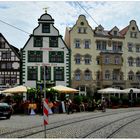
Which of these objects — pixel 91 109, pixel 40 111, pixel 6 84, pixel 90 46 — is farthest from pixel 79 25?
pixel 40 111

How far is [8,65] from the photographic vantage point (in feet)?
169

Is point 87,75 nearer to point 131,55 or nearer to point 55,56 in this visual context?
point 55,56

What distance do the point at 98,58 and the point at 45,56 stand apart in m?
8.29

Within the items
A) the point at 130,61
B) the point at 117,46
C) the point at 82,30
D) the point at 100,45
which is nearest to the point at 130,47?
the point at 130,61

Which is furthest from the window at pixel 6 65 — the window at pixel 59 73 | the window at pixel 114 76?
the window at pixel 114 76

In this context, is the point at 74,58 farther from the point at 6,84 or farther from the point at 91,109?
the point at 91,109

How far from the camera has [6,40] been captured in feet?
171

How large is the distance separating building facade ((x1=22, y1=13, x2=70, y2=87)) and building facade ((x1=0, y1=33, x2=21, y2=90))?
3.14ft

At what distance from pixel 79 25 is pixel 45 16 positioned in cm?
591

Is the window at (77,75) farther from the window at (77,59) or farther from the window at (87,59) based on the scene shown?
the window at (87,59)

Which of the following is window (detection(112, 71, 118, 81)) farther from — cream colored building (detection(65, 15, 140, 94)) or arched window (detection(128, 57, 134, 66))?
arched window (detection(128, 57, 134, 66))

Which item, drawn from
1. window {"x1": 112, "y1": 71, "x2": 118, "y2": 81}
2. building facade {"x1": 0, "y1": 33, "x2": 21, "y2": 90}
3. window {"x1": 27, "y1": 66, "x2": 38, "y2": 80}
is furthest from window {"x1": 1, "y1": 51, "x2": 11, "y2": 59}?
window {"x1": 112, "y1": 71, "x2": 118, "y2": 81}

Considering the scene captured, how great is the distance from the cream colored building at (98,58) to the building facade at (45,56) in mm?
1866

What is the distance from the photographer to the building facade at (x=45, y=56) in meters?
52.1
